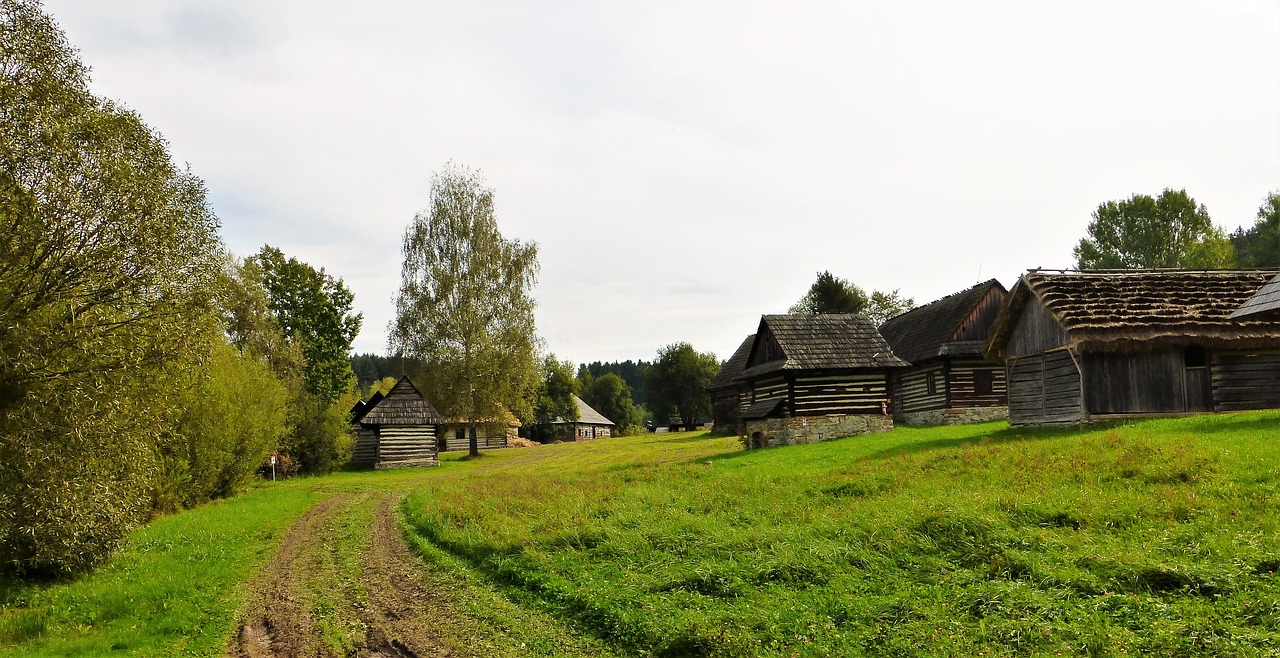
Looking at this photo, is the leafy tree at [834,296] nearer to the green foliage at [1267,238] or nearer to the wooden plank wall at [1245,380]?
the green foliage at [1267,238]

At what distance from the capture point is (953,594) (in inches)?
341

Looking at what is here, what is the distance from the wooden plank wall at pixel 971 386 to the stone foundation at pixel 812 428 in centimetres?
502

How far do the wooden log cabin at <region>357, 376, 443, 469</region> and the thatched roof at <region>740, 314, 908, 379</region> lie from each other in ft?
66.1

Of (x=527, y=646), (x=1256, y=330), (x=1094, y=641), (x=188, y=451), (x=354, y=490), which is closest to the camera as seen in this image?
(x=1094, y=641)

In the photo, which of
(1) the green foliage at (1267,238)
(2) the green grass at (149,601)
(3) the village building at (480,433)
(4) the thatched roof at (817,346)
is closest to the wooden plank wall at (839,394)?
(4) the thatched roof at (817,346)

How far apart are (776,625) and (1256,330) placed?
2250 cm

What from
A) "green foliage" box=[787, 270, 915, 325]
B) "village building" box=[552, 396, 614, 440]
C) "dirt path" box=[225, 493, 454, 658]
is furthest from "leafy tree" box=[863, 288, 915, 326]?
"dirt path" box=[225, 493, 454, 658]

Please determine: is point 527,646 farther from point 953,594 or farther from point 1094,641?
point 1094,641

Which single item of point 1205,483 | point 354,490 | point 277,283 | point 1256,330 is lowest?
point 354,490

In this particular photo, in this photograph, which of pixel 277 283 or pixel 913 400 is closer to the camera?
pixel 913 400

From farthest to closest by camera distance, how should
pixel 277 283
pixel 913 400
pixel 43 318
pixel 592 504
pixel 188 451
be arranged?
pixel 277 283
pixel 913 400
pixel 188 451
pixel 592 504
pixel 43 318

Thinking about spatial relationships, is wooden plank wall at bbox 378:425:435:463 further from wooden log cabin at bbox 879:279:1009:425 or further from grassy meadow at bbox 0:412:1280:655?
Answer: wooden log cabin at bbox 879:279:1009:425

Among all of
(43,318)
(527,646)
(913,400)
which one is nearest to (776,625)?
(527,646)

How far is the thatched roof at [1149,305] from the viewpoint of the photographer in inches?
901
